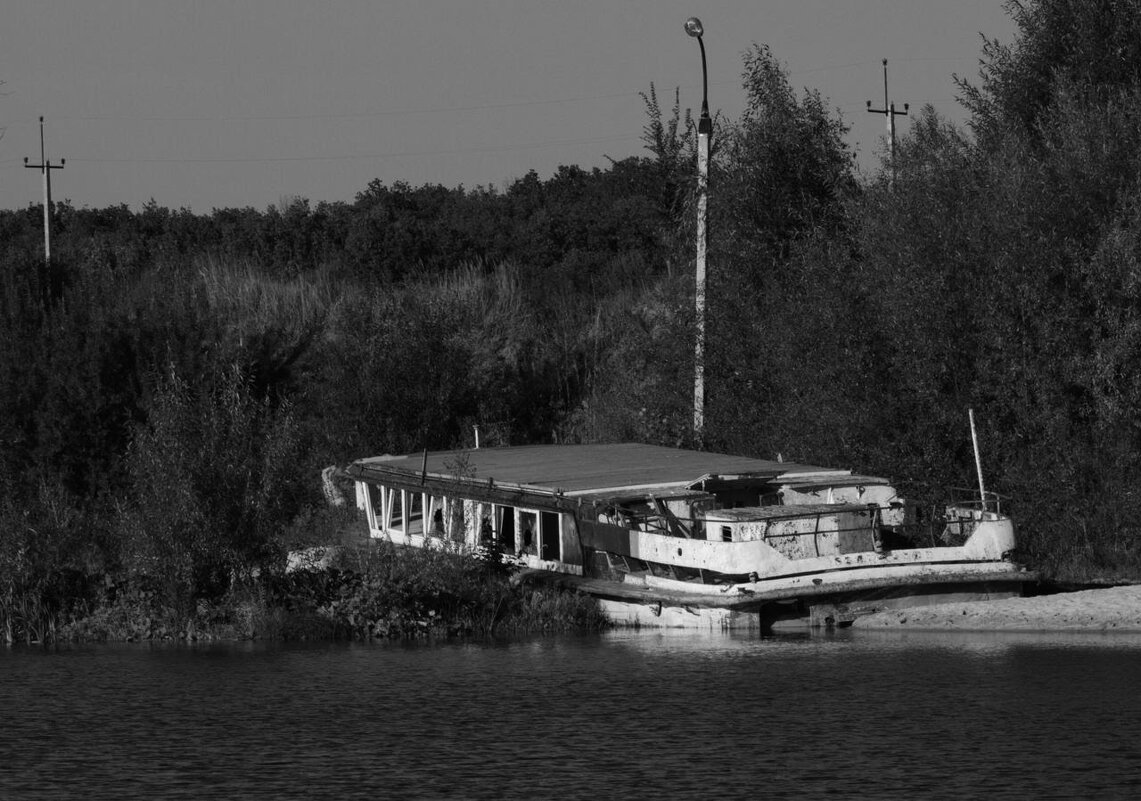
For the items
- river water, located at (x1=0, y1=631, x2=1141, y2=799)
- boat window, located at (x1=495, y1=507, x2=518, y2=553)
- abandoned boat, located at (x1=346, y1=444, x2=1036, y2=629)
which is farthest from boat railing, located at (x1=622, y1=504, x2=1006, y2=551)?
boat window, located at (x1=495, y1=507, x2=518, y2=553)

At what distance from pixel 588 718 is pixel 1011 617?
24.3 feet

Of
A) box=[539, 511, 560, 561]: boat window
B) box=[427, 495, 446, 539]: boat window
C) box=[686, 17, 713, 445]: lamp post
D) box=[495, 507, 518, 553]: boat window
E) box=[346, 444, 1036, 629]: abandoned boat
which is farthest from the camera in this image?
box=[686, 17, 713, 445]: lamp post

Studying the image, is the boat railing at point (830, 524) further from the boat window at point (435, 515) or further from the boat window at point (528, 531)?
the boat window at point (435, 515)

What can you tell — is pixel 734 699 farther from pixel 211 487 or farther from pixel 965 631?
pixel 211 487

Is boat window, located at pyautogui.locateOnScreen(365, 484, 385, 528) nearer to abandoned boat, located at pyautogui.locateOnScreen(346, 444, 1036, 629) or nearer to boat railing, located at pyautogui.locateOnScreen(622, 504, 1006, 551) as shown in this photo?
abandoned boat, located at pyautogui.locateOnScreen(346, 444, 1036, 629)

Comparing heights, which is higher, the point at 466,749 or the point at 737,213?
the point at 737,213

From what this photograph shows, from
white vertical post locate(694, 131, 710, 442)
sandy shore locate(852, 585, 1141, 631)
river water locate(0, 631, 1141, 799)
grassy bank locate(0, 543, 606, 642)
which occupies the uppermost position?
white vertical post locate(694, 131, 710, 442)

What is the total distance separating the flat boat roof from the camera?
85.2 feet

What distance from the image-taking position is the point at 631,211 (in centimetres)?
6372

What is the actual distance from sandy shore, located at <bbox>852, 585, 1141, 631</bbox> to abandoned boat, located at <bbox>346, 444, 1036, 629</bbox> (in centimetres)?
21

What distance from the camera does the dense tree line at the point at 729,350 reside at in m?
26.0

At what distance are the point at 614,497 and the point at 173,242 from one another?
128 ft

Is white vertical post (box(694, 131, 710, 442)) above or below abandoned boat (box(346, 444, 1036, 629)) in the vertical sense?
above

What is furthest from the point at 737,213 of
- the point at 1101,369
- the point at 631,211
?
the point at 631,211
